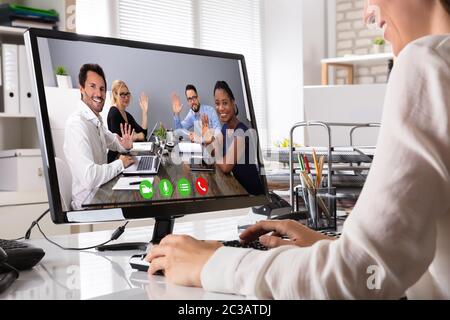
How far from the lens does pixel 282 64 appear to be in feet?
17.0

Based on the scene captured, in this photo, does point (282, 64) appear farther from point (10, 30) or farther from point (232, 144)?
point (232, 144)

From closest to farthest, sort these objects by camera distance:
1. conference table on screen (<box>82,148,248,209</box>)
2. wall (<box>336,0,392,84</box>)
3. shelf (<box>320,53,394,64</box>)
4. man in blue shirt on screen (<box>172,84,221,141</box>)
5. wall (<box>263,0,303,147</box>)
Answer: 1. conference table on screen (<box>82,148,248,209</box>)
2. man in blue shirt on screen (<box>172,84,221,141</box>)
3. shelf (<box>320,53,394,64</box>)
4. wall (<box>263,0,303,147</box>)
5. wall (<box>336,0,392,84</box>)

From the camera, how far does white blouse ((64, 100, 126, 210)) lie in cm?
107

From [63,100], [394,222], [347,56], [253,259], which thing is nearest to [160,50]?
[63,100]

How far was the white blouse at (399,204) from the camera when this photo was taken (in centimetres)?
61

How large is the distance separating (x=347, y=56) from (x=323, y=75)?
242mm

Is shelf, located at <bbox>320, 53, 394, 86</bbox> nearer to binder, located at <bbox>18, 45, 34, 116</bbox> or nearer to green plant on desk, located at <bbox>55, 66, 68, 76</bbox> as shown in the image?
binder, located at <bbox>18, 45, 34, 116</bbox>

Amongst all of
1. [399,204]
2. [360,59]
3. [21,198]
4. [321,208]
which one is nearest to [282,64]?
[360,59]

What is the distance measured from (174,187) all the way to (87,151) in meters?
0.19

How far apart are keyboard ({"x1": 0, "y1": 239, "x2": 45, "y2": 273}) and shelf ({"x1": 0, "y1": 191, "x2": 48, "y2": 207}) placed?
1.82m

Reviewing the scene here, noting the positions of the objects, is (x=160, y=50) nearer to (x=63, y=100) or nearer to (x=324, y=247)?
(x=63, y=100)

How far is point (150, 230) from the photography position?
1.57 meters

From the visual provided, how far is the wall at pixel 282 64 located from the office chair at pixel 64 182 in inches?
163

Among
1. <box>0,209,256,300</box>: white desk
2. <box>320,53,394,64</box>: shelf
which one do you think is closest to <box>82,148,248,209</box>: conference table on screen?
<box>0,209,256,300</box>: white desk
